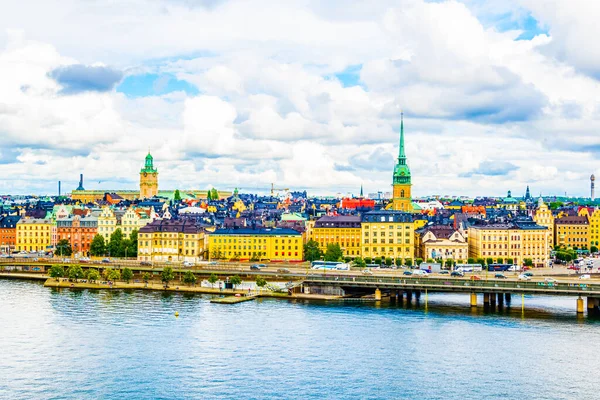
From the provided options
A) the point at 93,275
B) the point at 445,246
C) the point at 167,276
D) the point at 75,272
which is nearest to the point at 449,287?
the point at 167,276

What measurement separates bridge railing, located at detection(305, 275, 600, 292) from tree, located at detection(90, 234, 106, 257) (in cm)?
3497

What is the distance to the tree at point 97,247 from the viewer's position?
317 feet

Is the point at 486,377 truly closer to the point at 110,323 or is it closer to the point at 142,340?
the point at 142,340

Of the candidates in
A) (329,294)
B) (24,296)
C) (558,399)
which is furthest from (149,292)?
(558,399)

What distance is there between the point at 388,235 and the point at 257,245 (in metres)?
14.7

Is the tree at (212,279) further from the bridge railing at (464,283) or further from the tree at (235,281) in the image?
the bridge railing at (464,283)

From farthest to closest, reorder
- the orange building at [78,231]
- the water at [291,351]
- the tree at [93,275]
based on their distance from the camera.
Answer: the orange building at [78,231] → the tree at [93,275] → the water at [291,351]

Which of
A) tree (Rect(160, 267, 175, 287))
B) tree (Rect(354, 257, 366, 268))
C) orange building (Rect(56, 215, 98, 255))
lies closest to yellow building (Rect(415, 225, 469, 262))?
tree (Rect(354, 257, 366, 268))

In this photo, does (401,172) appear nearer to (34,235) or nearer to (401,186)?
(401,186)

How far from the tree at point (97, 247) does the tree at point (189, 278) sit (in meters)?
26.2

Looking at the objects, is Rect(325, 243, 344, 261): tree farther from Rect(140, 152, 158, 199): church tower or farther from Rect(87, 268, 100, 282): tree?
Rect(140, 152, 158, 199): church tower

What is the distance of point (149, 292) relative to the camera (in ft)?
233

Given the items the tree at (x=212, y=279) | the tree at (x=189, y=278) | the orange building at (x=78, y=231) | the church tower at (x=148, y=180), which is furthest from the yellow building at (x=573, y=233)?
the church tower at (x=148, y=180)

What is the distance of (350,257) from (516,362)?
5359 centimetres
